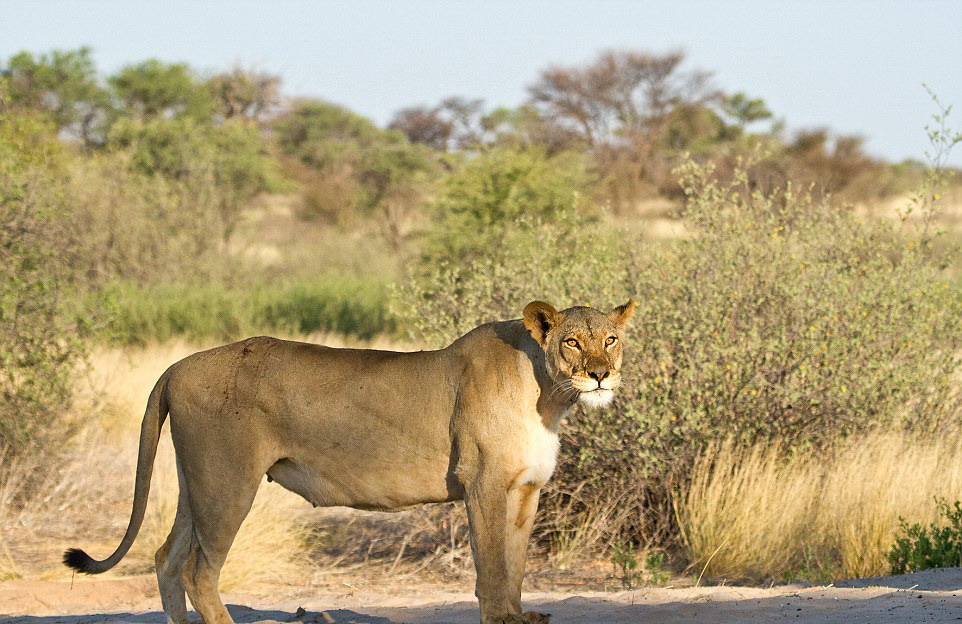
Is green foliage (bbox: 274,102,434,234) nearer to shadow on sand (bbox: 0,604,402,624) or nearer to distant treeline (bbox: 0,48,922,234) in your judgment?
distant treeline (bbox: 0,48,922,234)

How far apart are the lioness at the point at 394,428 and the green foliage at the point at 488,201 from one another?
12298mm

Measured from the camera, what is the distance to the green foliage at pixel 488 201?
59.3 feet

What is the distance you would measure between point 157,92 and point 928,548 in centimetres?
3956

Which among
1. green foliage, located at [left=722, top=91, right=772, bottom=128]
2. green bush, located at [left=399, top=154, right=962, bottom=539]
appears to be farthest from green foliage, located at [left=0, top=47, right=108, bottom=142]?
green bush, located at [left=399, top=154, right=962, bottom=539]

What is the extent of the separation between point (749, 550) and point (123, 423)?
662 centimetres

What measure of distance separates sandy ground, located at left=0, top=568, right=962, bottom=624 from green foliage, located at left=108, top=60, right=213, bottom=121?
1435 inches

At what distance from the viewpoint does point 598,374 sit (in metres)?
4.93

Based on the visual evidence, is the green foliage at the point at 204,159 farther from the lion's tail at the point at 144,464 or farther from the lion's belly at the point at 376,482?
the lion's belly at the point at 376,482

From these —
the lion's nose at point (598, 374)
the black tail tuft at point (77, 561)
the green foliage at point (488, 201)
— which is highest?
the green foliage at point (488, 201)

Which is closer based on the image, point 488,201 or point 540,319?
point 540,319

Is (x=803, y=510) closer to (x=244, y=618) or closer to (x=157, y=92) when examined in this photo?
(x=244, y=618)

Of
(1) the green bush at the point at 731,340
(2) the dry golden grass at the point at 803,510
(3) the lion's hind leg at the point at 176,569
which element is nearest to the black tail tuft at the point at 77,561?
(3) the lion's hind leg at the point at 176,569

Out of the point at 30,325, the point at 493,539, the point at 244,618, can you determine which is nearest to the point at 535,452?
the point at 493,539

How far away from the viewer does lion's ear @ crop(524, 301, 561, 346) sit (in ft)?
16.8
